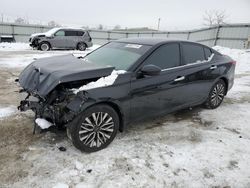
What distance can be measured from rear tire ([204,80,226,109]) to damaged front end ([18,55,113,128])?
9.01 feet

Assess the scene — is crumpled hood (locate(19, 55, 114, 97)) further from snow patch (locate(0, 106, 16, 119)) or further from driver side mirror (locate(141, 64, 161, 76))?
snow patch (locate(0, 106, 16, 119))

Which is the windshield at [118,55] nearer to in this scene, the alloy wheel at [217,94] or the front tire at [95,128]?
the front tire at [95,128]

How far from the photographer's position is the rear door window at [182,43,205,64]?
4465 millimetres

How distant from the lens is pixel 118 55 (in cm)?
410

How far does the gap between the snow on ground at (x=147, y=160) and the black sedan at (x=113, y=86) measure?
316mm

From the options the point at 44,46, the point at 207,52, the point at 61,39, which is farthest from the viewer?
the point at 61,39

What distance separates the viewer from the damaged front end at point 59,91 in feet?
10.0

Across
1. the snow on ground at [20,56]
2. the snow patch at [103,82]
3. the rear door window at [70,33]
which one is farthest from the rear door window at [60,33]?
the snow patch at [103,82]

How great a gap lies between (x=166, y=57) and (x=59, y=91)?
1.97 metres

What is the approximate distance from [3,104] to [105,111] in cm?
291

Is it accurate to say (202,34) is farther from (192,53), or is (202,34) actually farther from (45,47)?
(192,53)

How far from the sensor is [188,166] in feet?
10.4

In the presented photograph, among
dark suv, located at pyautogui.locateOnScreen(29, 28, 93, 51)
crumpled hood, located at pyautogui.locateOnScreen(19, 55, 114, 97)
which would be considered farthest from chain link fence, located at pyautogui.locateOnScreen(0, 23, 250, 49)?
crumpled hood, located at pyautogui.locateOnScreen(19, 55, 114, 97)

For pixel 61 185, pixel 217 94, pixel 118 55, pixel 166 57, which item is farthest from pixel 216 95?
pixel 61 185
